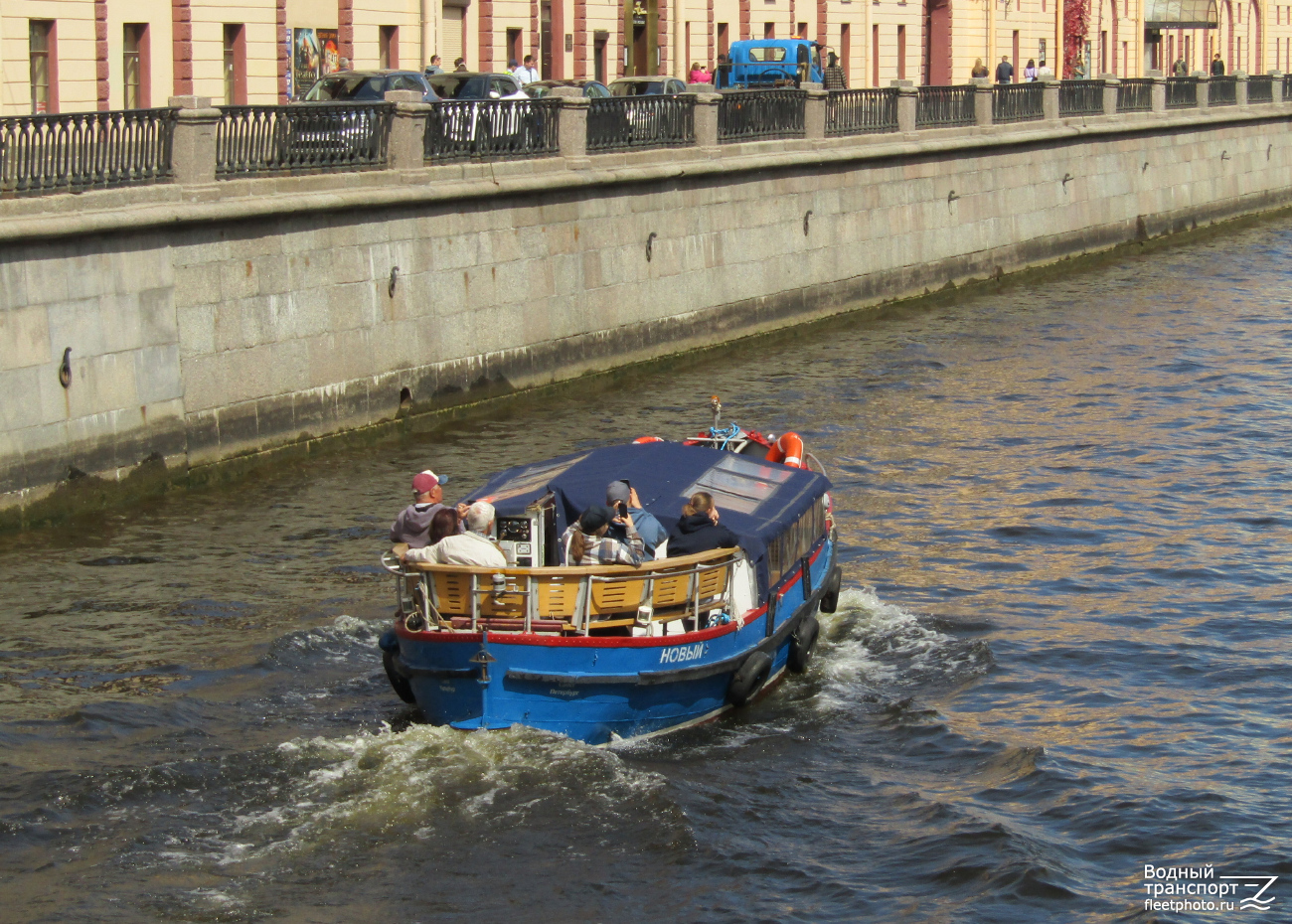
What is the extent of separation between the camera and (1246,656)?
14.5 m

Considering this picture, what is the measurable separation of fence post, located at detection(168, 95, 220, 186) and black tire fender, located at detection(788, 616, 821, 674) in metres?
8.39

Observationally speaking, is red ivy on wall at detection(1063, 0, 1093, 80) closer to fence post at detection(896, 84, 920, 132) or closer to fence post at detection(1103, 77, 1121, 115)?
fence post at detection(1103, 77, 1121, 115)

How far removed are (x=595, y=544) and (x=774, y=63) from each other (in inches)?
1196

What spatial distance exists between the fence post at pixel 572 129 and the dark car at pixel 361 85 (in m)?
2.48

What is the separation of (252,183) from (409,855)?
10.6m

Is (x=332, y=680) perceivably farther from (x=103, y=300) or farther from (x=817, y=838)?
(x=103, y=300)

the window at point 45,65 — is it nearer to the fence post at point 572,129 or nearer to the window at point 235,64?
the window at point 235,64

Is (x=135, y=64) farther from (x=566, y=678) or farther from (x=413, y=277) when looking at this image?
(x=566, y=678)

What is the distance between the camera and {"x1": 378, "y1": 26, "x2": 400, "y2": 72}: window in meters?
35.8

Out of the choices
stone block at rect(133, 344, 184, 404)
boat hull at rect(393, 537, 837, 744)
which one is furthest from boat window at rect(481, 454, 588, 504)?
stone block at rect(133, 344, 184, 404)

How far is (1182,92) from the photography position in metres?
47.1

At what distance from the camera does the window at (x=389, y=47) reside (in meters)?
35.8

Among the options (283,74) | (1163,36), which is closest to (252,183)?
(283,74)

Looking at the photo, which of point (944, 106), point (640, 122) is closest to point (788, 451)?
point (640, 122)
